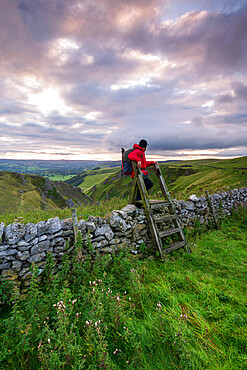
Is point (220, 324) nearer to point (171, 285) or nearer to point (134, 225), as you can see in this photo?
point (171, 285)

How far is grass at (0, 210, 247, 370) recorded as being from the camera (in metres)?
2.41

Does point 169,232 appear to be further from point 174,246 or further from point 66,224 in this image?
point 66,224

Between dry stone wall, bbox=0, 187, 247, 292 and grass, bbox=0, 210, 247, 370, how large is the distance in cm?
40

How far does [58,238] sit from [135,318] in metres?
2.74

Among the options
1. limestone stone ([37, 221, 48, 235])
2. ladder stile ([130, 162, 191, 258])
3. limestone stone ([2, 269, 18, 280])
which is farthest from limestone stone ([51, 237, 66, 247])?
ladder stile ([130, 162, 191, 258])

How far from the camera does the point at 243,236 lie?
304 inches

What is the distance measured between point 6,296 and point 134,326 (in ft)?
9.62

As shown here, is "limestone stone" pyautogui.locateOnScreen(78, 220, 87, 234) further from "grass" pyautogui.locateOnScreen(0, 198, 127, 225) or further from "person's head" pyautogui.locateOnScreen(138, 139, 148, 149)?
"person's head" pyautogui.locateOnScreen(138, 139, 148, 149)

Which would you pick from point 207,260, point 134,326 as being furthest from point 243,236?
point 134,326

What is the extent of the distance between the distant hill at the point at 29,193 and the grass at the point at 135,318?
18991 mm

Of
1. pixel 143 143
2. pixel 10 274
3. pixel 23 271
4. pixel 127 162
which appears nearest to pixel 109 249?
pixel 23 271

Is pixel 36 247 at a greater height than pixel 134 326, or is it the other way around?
pixel 36 247

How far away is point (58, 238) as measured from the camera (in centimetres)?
452

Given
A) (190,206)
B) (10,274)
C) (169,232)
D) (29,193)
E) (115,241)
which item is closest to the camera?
(10,274)
